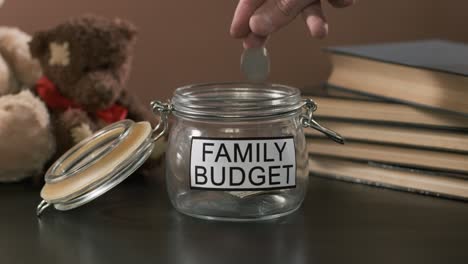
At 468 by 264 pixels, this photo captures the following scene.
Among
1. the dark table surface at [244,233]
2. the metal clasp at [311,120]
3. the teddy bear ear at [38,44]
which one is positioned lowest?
the dark table surface at [244,233]

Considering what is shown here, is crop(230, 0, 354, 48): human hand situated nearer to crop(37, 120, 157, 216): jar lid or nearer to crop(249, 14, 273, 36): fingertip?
crop(249, 14, 273, 36): fingertip

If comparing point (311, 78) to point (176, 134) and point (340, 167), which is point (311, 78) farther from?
point (176, 134)

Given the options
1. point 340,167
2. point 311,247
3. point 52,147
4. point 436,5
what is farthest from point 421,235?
point 436,5

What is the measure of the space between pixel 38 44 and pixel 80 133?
11 centimetres

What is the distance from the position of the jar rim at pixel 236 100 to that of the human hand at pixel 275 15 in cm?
6

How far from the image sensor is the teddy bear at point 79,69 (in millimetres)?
903

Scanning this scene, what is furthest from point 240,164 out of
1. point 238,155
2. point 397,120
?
point 397,120

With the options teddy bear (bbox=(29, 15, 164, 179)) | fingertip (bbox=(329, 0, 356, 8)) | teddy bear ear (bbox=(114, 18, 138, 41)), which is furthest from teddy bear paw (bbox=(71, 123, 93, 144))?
fingertip (bbox=(329, 0, 356, 8))

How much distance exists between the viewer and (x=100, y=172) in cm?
77

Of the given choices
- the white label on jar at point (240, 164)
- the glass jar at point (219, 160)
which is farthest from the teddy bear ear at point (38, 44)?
the white label on jar at point (240, 164)

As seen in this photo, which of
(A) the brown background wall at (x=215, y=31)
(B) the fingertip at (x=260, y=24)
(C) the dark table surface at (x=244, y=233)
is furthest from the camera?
(A) the brown background wall at (x=215, y=31)

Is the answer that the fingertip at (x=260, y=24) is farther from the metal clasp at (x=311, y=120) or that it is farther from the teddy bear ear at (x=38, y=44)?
the teddy bear ear at (x=38, y=44)

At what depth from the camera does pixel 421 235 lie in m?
0.73

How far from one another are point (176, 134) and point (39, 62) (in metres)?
0.24
